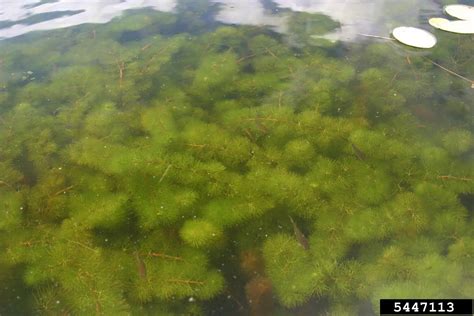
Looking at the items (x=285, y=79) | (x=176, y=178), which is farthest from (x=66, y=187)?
(x=285, y=79)

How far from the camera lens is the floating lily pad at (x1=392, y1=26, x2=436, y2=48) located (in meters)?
4.12

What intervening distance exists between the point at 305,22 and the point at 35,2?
3.88 metres

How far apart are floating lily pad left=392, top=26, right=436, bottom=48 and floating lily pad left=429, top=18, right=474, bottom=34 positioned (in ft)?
0.65

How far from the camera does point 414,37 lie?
421cm

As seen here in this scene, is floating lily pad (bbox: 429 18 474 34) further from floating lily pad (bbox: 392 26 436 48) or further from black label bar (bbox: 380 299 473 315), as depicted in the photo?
black label bar (bbox: 380 299 473 315)

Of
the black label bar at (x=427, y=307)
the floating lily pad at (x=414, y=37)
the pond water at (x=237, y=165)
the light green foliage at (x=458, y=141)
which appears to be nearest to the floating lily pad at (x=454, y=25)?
the pond water at (x=237, y=165)

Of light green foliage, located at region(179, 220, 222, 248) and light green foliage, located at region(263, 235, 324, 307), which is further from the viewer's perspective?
light green foliage, located at region(179, 220, 222, 248)

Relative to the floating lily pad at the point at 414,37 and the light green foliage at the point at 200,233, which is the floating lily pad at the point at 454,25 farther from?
the light green foliage at the point at 200,233

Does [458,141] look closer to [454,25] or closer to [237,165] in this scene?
[237,165]

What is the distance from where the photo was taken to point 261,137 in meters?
3.28

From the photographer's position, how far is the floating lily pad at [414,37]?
412cm

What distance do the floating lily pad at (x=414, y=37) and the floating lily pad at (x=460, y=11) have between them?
57 centimetres

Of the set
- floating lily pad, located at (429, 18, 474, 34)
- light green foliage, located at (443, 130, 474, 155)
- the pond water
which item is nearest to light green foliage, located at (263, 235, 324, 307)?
the pond water

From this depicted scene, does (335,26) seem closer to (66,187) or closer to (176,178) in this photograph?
(176,178)
